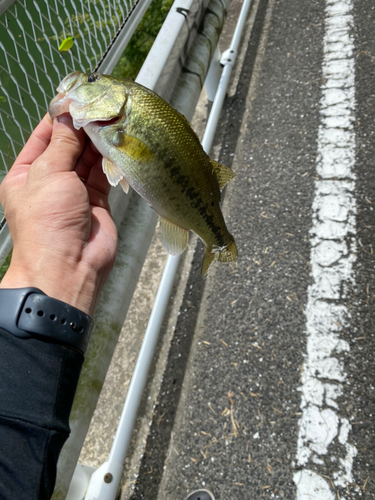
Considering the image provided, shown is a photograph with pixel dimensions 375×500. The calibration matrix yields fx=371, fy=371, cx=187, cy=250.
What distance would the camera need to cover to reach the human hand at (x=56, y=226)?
Result: 1701mm

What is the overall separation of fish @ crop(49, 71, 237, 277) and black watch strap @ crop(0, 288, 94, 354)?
2.01ft

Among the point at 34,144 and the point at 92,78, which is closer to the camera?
the point at 92,78

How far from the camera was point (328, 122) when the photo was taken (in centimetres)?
379

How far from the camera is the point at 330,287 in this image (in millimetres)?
2902

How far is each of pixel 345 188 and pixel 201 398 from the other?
2181mm

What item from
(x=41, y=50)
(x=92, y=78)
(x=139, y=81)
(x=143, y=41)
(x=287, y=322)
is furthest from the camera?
(x=143, y=41)

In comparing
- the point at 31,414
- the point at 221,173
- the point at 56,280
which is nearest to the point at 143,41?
the point at 221,173

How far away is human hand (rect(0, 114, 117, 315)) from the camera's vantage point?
1.70 m

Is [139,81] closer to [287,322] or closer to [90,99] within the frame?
[90,99]

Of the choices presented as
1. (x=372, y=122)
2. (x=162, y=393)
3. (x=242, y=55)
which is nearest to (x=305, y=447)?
(x=162, y=393)

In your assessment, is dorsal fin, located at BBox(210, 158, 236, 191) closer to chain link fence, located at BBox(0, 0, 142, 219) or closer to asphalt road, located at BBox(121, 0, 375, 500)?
chain link fence, located at BBox(0, 0, 142, 219)

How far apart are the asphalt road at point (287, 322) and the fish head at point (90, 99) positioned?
6.09 feet

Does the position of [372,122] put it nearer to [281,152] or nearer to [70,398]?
[281,152]

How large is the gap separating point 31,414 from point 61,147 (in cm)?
121
